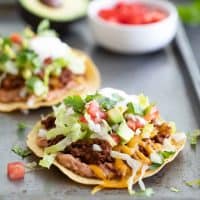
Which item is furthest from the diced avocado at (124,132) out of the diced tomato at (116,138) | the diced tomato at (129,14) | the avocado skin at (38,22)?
the avocado skin at (38,22)

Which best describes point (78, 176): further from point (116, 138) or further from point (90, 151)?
point (116, 138)

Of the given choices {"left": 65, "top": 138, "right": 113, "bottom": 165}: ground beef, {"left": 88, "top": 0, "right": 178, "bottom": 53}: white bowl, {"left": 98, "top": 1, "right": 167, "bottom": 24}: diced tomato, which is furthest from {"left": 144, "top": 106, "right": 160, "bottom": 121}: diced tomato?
{"left": 98, "top": 1, "right": 167, "bottom": 24}: diced tomato

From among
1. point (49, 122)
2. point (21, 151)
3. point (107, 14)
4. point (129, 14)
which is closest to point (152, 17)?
point (129, 14)

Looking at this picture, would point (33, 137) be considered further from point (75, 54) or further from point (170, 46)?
point (170, 46)

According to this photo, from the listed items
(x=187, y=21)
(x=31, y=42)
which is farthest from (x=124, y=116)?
(x=187, y=21)

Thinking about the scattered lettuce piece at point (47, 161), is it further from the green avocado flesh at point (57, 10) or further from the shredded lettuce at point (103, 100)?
the green avocado flesh at point (57, 10)
